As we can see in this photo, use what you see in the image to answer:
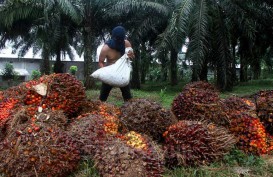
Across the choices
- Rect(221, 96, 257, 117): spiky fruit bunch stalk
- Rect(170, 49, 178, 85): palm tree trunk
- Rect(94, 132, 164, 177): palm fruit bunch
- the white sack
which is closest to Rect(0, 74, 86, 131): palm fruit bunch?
the white sack

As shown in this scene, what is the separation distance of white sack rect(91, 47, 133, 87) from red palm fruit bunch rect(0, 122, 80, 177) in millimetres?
1704

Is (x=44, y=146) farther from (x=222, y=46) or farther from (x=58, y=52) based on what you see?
(x=58, y=52)

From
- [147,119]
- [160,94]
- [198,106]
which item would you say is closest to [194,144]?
[147,119]

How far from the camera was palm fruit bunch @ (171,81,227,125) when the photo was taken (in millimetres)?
3924

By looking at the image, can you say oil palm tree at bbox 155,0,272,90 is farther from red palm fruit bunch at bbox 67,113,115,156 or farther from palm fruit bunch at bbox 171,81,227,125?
red palm fruit bunch at bbox 67,113,115,156

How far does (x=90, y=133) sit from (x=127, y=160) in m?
0.58

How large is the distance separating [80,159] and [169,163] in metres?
0.82

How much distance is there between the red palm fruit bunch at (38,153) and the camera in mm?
2809

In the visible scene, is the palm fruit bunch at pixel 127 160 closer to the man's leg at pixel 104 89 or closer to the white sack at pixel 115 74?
the white sack at pixel 115 74

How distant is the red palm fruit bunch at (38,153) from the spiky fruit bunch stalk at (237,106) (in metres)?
1.92

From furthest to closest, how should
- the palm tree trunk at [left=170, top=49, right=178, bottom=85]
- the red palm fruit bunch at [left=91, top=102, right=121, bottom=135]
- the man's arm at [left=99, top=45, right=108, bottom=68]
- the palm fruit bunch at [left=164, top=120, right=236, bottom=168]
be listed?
the palm tree trunk at [left=170, top=49, right=178, bottom=85], the man's arm at [left=99, top=45, right=108, bottom=68], the red palm fruit bunch at [left=91, top=102, right=121, bottom=135], the palm fruit bunch at [left=164, top=120, right=236, bottom=168]

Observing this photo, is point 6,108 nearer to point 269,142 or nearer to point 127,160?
point 127,160

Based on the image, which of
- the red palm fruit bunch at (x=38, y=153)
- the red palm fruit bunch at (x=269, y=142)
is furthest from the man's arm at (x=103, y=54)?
the red palm fruit bunch at (x=269, y=142)

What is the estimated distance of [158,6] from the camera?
12.1 meters
